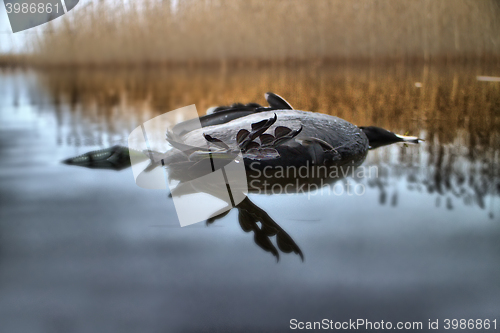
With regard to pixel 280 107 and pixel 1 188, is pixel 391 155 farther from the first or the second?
pixel 1 188

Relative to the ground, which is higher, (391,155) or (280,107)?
(280,107)

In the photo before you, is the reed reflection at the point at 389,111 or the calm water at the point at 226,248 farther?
the reed reflection at the point at 389,111

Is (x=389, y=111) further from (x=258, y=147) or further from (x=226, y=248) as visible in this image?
(x=226, y=248)

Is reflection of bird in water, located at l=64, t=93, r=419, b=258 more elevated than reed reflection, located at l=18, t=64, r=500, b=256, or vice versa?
reflection of bird in water, located at l=64, t=93, r=419, b=258

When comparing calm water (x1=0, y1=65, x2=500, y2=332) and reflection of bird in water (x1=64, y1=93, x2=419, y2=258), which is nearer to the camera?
calm water (x1=0, y1=65, x2=500, y2=332)

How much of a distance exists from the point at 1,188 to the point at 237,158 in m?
0.51

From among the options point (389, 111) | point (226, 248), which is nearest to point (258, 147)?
point (226, 248)

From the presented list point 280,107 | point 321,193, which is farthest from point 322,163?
point 280,107

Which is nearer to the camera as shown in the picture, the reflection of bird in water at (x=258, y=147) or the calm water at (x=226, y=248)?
the calm water at (x=226, y=248)

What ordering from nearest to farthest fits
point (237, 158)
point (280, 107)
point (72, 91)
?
point (237, 158), point (280, 107), point (72, 91)

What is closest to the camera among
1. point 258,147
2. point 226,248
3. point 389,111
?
point 226,248

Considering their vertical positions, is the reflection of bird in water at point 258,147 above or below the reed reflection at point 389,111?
above

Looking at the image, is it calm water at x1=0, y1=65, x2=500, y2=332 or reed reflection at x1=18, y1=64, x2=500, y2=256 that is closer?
calm water at x1=0, y1=65, x2=500, y2=332

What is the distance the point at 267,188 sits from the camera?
87 centimetres
